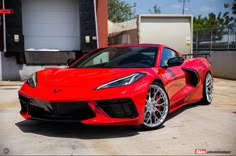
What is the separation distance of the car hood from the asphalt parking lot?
2.14 ft

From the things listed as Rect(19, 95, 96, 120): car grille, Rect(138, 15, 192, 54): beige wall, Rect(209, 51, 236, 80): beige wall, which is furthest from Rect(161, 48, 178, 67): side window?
Rect(138, 15, 192, 54): beige wall

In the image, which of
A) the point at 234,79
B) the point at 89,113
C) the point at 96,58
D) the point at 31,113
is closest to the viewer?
the point at 89,113

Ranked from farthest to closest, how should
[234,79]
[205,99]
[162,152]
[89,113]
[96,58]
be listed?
[234,79]
[205,99]
[96,58]
[89,113]
[162,152]

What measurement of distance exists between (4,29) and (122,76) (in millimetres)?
7886

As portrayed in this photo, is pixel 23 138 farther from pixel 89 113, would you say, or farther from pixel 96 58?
pixel 96 58

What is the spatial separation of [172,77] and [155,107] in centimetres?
76

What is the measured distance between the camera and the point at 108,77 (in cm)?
495

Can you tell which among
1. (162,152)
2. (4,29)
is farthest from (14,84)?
(162,152)

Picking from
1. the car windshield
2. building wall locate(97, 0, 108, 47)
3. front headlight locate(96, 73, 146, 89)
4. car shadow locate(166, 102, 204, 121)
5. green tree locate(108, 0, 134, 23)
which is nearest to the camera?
front headlight locate(96, 73, 146, 89)

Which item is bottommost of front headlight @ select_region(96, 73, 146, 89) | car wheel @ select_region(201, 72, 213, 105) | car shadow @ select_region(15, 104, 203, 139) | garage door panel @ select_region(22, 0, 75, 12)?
car shadow @ select_region(15, 104, 203, 139)

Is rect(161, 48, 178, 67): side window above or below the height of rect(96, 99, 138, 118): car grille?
above

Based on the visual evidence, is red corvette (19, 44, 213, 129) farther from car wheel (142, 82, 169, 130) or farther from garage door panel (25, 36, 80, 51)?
garage door panel (25, 36, 80, 51)

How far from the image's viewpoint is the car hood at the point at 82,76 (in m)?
4.88

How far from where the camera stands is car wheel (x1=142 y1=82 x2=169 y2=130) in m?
5.11
